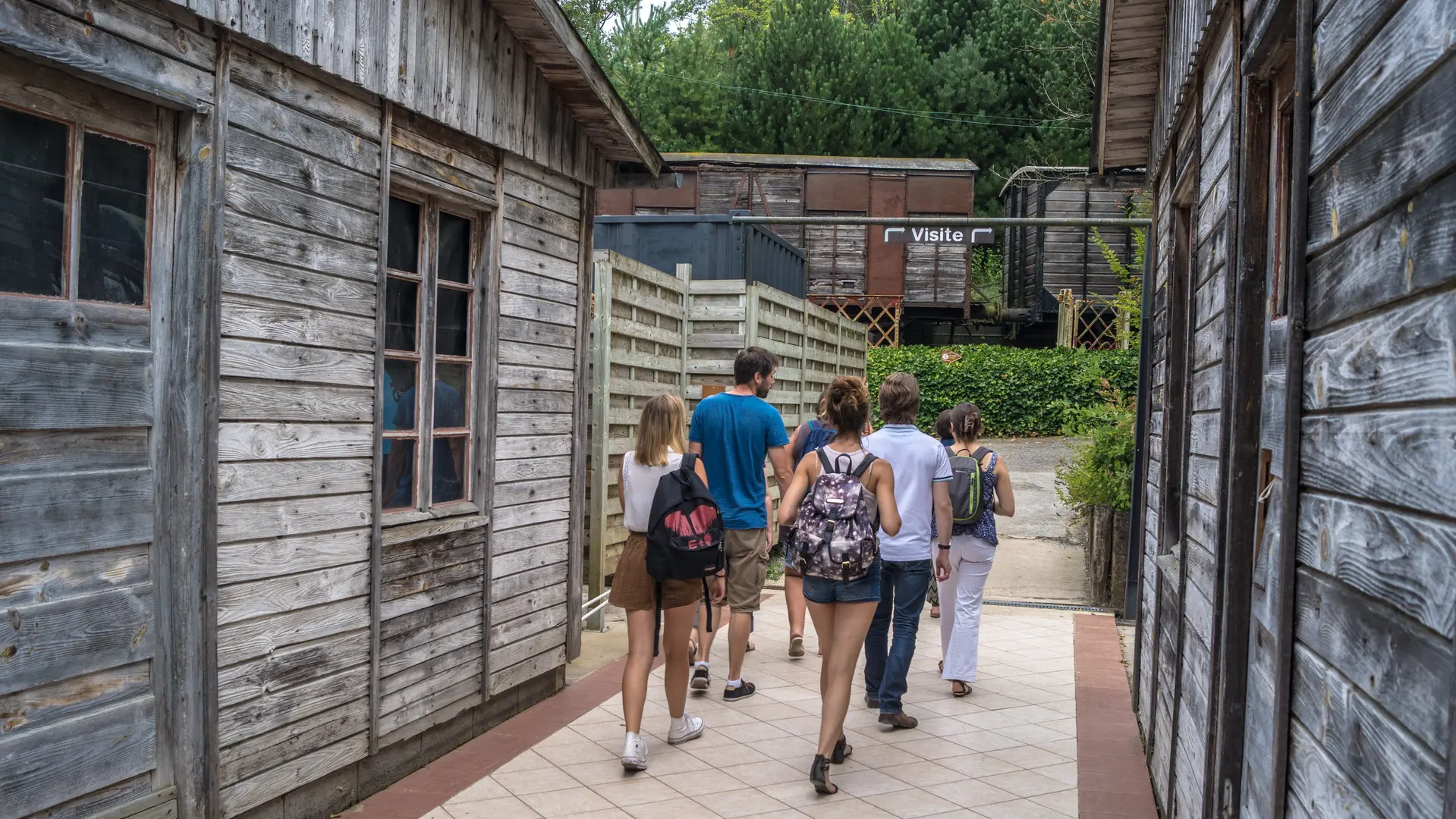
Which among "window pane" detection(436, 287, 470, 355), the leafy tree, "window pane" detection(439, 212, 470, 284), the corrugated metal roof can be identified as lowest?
"window pane" detection(436, 287, 470, 355)

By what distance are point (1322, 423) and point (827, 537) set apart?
3249mm

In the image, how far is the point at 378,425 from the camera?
5.32 metres

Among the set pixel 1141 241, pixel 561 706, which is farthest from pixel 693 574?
pixel 1141 241

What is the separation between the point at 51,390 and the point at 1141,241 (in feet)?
35.1

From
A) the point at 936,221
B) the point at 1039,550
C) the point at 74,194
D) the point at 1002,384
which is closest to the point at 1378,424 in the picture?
the point at 74,194

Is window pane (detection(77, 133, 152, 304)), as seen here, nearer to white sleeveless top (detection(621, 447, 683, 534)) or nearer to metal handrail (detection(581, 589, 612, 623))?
white sleeveless top (detection(621, 447, 683, 534))

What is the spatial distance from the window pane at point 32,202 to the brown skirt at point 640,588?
2857 millimetres

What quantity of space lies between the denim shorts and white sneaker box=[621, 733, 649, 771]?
108 cm

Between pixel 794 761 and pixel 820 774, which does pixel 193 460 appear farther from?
pixel 794 761

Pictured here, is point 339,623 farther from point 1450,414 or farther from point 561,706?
point 1450,414

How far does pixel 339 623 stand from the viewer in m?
5.02

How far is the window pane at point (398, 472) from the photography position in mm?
5609

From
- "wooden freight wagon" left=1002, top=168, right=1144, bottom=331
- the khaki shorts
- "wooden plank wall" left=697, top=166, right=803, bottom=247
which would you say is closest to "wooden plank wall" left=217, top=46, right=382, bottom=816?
the khaki shorts

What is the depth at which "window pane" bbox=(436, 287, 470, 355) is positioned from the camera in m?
6.04
